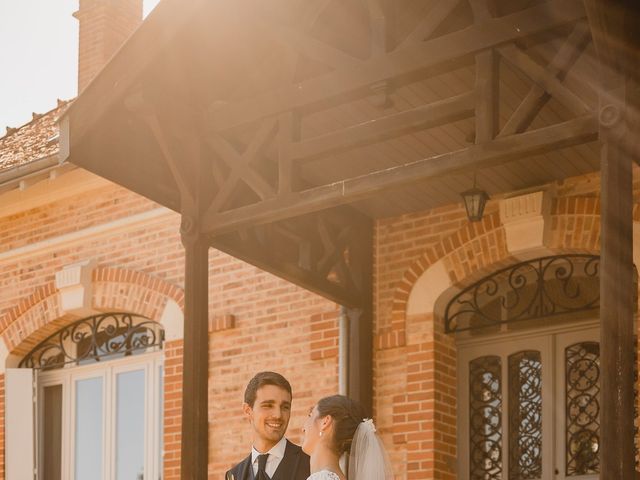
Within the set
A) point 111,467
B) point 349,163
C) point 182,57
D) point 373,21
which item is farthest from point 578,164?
point 111,467

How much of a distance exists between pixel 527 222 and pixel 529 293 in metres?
0.63

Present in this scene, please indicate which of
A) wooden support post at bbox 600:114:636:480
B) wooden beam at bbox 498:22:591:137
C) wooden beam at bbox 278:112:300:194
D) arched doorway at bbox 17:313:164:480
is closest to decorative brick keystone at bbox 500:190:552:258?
wooden beam at bbox 278:112:300:194

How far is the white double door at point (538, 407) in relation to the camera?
979cm

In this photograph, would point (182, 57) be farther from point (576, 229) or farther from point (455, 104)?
point (576, 229)

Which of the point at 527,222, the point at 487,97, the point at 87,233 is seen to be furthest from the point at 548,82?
the point at 87,233

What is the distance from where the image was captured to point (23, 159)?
1345 cm

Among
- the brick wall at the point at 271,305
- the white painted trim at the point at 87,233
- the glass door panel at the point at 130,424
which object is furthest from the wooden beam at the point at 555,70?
the glass door panel at the point at 130,424

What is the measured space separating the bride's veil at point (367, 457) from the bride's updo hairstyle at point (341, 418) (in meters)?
0.04

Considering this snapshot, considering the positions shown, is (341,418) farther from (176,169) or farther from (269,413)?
(176,169)

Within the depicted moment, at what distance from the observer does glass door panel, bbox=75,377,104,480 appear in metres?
12.8

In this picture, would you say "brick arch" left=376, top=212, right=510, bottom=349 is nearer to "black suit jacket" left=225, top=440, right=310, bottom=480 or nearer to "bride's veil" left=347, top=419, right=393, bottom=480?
"black suit jacket" left=225, top=440, right=310, bottom=480

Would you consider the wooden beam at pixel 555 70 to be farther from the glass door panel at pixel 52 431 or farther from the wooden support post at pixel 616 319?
the glass door panel at pixel 52 431

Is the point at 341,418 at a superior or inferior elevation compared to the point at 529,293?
inferior

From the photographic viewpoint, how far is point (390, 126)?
26.1 ft
